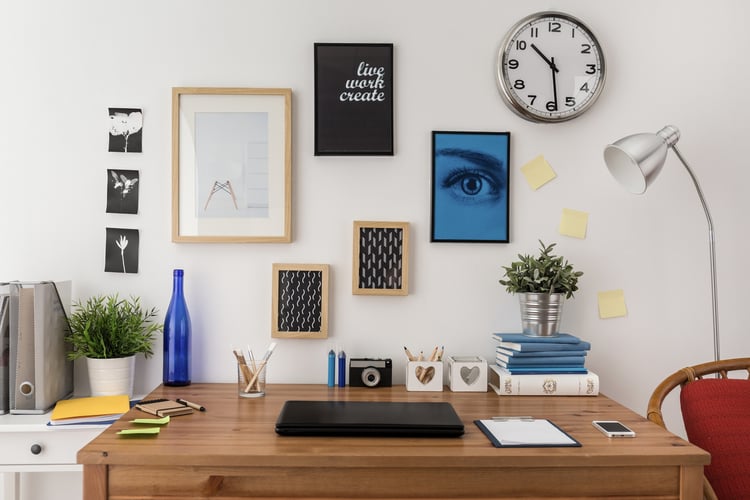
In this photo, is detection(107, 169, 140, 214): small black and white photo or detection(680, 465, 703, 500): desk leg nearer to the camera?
detection(680, 465, 703, 500): desk leg

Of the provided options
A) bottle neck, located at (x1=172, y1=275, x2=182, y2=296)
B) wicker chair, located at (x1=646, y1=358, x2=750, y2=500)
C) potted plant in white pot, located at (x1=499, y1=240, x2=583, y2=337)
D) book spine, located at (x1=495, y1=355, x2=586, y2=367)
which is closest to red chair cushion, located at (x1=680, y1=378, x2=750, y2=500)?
wicker chair, located at (x1=646, y1=358, x2=750, y2=500)

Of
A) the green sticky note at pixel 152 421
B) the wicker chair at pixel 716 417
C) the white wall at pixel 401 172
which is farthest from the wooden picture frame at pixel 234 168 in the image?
the wicker chair at pixel 716 417

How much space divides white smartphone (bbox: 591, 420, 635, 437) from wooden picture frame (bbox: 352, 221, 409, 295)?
0.69 m

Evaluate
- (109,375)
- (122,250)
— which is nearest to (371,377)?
(109,375)

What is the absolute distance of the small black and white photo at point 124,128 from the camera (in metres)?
1.92

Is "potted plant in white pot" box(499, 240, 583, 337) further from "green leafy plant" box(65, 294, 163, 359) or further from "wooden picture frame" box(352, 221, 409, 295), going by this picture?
"green leafy plant" box(65, 294, 163, 359)

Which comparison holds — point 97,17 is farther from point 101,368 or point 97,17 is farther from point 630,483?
point 630,483

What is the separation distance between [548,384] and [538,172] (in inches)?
26.1

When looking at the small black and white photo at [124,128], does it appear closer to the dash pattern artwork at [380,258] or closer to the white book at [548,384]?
the dash pattern artwork at [380,258]

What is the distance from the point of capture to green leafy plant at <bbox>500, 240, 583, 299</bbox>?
1.82 m

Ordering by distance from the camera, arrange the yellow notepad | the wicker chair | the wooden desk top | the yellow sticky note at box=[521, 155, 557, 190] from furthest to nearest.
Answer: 1. the yellow sticky note at box=[521, 155, 557, 190]
2. the yellow notepad
3. the wicker chair
4. the wooden desk top

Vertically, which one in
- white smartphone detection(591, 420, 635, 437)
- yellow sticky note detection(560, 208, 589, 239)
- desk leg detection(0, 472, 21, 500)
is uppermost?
yellow sticky note detection(560, 208, 589, 239)

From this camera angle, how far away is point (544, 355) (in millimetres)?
→ 1772

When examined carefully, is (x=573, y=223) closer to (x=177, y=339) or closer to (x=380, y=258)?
(x=380, y=258)
